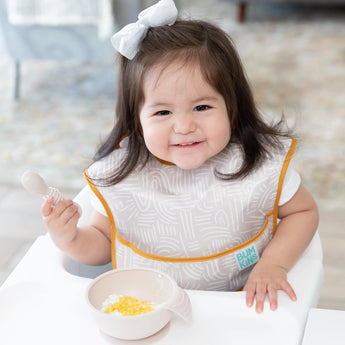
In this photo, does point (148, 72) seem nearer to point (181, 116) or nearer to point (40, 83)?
point (181, 116)

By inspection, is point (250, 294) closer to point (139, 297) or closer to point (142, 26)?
point (139, 297)

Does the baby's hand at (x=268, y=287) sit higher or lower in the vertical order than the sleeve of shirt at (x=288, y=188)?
lower

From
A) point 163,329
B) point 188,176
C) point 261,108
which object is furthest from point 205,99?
point 261,108

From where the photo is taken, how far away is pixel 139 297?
0.85 m

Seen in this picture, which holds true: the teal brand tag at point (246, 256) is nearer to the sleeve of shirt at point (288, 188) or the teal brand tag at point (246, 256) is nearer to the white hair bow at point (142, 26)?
the sleeve of shirt at point (288, 188)

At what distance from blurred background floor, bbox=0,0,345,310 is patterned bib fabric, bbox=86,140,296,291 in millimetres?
514

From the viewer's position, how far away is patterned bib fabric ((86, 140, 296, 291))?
1.04m

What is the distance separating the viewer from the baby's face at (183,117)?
37.8 inches

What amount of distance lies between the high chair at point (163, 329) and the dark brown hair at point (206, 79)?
9.4 inches

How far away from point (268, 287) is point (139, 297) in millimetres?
184

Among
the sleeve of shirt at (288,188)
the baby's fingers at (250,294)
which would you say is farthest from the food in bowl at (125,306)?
the sleeve of shirt at (288,188)

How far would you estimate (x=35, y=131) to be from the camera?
2.65 meters

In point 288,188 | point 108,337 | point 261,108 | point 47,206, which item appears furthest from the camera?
point 261,108

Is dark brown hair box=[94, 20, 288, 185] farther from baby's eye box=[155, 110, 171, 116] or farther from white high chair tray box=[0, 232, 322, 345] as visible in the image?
white high chair tray box=[0, 232, 322, 345]
